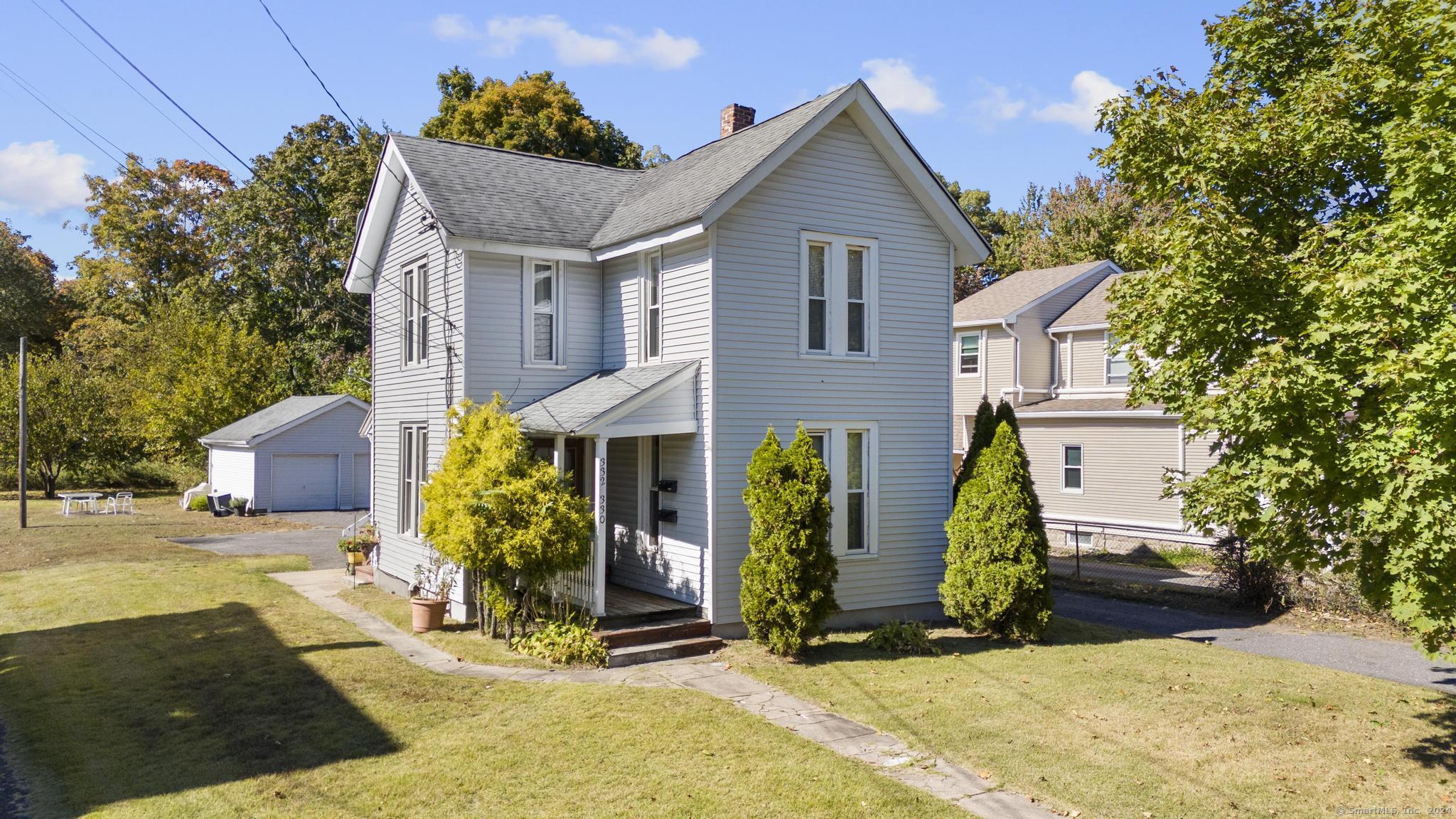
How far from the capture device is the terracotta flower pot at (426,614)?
1380 centimetres

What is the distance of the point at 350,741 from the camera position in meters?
9.11

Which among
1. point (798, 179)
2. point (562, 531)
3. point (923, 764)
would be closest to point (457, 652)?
point (562, 531)

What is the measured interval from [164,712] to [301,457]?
86.3 feet

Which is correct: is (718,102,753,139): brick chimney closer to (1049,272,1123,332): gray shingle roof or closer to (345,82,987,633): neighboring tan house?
(345,82,987,633): neighboring tan house

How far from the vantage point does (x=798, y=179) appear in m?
14.3

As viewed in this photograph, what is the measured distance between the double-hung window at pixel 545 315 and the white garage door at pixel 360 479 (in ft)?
75.8

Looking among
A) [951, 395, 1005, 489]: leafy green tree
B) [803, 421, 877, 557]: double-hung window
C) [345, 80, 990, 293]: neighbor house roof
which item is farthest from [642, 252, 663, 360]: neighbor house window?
[951, 395, 1005, 489]: leafy green tree

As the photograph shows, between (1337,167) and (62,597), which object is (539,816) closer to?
(1337,167)

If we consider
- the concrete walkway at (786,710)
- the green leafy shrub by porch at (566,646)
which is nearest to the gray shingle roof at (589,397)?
the green leafy shrub by porch at (566,646)

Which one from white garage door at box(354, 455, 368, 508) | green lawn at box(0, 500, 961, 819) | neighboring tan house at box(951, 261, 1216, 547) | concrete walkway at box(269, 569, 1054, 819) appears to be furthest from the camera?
white garage door at box(354, 455, 368, 508)

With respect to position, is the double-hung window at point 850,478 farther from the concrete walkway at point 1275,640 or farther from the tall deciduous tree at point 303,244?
the tall deciduous tree at point 303,244

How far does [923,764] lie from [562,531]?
573cm

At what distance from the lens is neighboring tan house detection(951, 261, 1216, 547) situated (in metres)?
25.1

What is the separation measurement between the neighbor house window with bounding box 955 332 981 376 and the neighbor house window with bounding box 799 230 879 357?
51.2 feet
